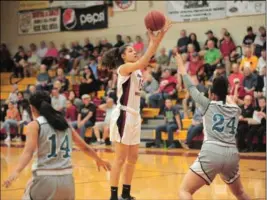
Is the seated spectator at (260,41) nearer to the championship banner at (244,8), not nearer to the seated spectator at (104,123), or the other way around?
the championship banner at (244,8)

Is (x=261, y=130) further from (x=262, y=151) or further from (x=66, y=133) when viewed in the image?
(x=66, y=133)

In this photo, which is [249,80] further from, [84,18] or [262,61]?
[84,18]

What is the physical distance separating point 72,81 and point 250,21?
22.2 feet

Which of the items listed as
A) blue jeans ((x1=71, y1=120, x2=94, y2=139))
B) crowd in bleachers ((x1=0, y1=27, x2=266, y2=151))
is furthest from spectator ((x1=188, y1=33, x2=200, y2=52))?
blue jeans ((x1=71, y1=120, x2=94, y2=139))

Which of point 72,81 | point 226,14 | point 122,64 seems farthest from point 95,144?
point 122,64

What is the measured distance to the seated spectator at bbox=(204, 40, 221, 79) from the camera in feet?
57.3

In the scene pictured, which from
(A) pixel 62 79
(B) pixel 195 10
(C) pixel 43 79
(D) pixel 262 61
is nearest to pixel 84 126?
(A) pixel 62 79

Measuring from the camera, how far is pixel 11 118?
64.1 feet

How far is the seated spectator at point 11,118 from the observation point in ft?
63.1

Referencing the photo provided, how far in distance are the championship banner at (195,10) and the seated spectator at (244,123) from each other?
612 cm

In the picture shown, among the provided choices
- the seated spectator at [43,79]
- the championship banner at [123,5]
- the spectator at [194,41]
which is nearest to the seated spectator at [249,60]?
the spectator at [194,41]

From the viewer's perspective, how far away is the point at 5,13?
87.5ft

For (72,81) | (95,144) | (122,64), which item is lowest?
(95,144)

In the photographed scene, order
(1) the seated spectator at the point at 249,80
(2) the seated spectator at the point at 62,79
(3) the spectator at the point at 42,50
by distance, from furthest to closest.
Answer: (3) the spectator at the point at 42,50 < (2) the seated spectator at the point at 62,79 < (1) the seated spectator at the point at 249,80
